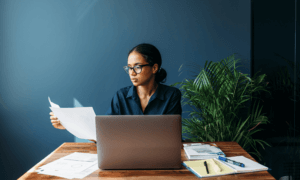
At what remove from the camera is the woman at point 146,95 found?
5.53 ft

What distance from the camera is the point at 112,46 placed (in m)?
2.68

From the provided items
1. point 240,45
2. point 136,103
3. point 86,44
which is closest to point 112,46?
point 86,44

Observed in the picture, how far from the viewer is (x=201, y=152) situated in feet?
3.86

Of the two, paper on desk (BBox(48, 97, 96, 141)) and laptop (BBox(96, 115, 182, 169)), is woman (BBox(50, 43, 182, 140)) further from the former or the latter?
laptop (BBox(96, 115, 182, 169))

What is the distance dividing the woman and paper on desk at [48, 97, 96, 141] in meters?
0.51

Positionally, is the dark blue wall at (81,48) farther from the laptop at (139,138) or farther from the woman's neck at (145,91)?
the laptop at (139,138)

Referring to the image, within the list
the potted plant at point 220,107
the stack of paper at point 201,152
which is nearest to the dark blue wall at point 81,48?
the potted plant at point 220,107

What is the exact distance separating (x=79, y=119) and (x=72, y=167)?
0.23 m

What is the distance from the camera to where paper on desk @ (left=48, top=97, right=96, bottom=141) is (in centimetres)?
107

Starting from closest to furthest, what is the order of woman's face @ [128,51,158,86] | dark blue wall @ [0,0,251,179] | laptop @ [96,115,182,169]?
1. laptop @ [96,115,182,169]
2. woman's face @ [128,51,158,86]
3. dark blue wall @ [0,0,251,179]

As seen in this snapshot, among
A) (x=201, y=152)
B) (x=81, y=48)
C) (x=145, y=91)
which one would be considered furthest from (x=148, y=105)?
(x=81, y=48)

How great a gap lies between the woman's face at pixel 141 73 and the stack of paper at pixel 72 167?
2.14 ft

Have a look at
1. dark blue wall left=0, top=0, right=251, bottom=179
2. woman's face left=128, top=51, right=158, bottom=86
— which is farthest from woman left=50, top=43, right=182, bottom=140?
dark blue wall left=0, top=0, right=251, bottom=179

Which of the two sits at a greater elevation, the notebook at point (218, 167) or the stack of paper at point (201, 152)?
the notebook at point (218, 167)
